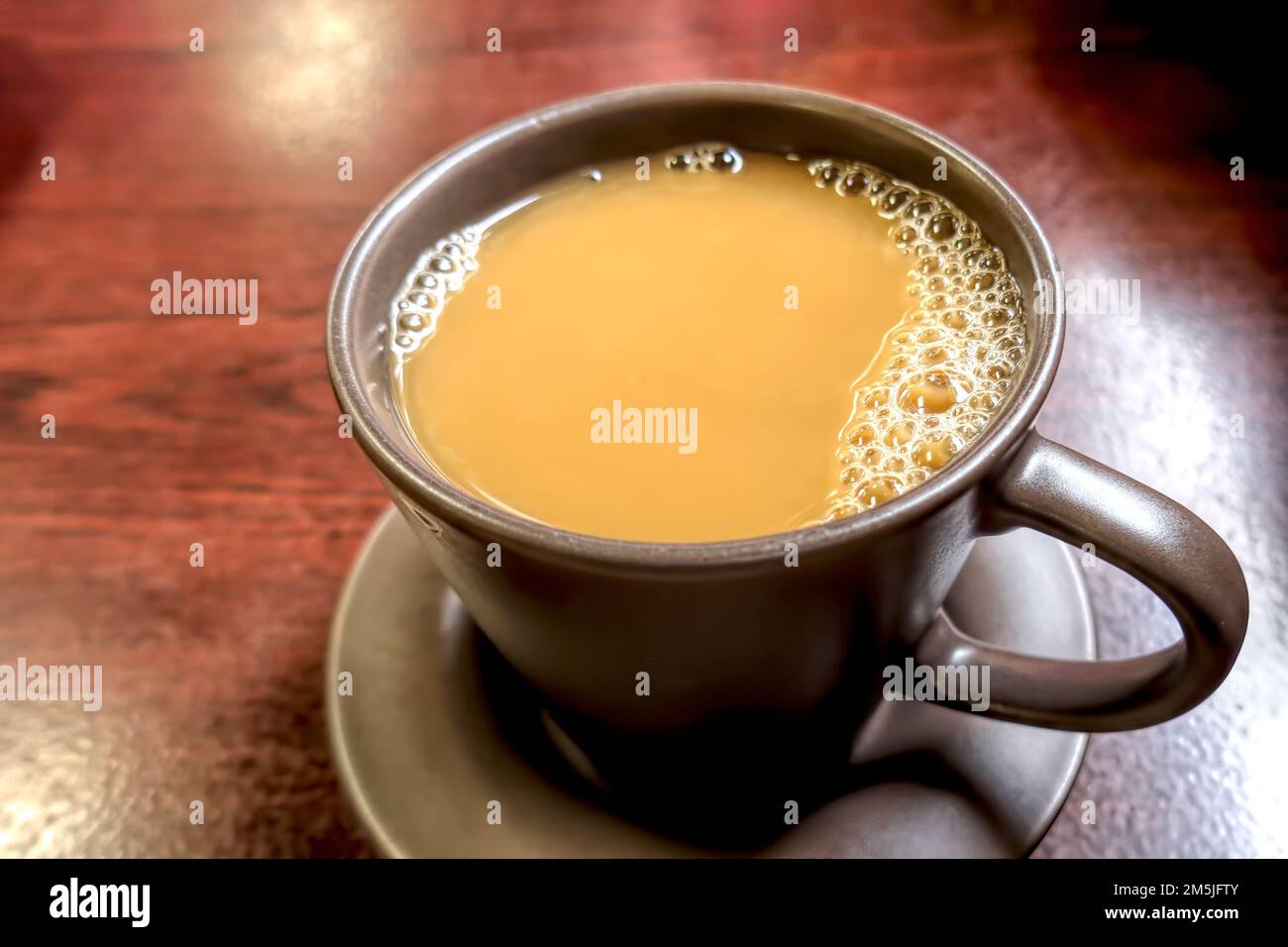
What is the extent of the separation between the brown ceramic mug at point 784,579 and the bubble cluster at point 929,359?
28 millimetres

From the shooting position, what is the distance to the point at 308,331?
1.15 meters

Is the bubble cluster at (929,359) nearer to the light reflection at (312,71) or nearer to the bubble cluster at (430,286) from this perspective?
the bubble cluster at (430,286)

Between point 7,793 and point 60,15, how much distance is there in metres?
1.22

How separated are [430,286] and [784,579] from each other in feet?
1.38

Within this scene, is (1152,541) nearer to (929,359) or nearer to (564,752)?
(929,359)

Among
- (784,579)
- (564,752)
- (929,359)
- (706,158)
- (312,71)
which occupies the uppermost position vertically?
(312,71)

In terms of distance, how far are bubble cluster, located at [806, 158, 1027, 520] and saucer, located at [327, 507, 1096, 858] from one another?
0.57 ft

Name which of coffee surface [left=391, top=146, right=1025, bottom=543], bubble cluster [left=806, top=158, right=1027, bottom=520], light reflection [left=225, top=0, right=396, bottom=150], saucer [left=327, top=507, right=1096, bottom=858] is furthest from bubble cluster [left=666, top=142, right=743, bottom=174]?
light reflection [left=225, top=0, right=396, bottom=150]

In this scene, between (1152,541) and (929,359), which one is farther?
(929,359)

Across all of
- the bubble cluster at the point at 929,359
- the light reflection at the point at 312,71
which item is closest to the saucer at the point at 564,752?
the bubble cluster at the point at 929,359

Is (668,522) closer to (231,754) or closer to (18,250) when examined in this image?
(231,754)

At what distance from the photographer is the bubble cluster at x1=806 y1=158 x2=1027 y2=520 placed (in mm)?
701

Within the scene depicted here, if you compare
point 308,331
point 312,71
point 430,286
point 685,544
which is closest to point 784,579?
point 685,544
